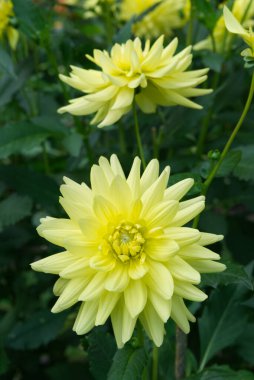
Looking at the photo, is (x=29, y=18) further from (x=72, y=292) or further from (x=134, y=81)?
(x=72, y=292)

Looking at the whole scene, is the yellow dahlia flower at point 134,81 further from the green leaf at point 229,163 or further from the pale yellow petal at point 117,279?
the pale yellow petal at point 117,279

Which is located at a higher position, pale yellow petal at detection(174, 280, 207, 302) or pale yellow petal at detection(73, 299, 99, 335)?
pale yellow petal at detection(174, 280, 207, 302)

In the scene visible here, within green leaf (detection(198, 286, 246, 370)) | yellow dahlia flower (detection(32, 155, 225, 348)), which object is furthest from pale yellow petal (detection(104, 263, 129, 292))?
green leaf (detection(198, 286, 246, 370))

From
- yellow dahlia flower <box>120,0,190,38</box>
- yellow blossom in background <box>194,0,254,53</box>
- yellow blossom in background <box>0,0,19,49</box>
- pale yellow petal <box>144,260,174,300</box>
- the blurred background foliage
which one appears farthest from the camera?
yellow dahlia flower <box>120,0,190,38</box>

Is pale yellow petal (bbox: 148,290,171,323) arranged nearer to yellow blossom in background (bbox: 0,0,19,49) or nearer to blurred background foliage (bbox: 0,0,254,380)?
blurred background foliage (bbox: 0,0,254,380)

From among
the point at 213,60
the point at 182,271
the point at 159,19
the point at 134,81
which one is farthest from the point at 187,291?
the point at 159,19

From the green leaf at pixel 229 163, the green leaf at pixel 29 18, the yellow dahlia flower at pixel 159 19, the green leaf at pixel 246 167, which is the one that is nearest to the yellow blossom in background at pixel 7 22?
the green leaf at pixel 29 18

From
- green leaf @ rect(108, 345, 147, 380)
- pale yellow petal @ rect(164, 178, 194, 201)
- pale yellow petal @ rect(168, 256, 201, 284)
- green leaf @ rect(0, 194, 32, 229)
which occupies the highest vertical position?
pale yellow petal @ rect(164, 178, 194, 201)
